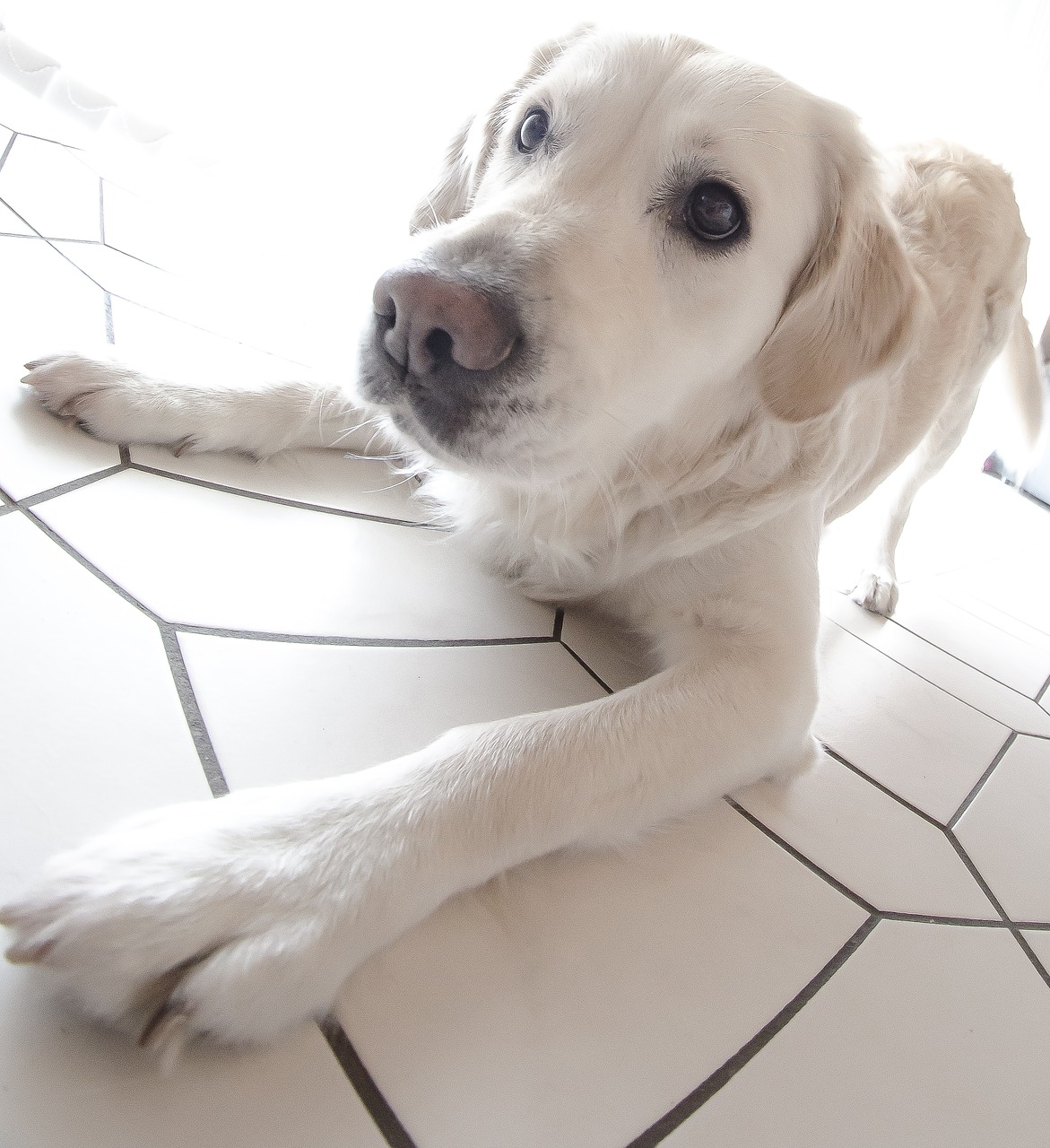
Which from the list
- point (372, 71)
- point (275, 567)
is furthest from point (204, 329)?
point (372, 71)

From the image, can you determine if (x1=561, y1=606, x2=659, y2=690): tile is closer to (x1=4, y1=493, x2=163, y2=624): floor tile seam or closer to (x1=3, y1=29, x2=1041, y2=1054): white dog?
(x1=3, y1=29, x2=1041, y2=1054): white dog

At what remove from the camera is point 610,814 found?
1.08 m

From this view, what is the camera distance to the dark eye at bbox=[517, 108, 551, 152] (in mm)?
1353

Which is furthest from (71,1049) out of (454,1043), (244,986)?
(454,1043)

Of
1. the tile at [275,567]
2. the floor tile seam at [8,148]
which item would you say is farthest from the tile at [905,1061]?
the floor tile seam at [8,148]

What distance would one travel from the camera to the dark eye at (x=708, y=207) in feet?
4.01

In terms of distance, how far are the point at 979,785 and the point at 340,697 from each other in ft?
4.34

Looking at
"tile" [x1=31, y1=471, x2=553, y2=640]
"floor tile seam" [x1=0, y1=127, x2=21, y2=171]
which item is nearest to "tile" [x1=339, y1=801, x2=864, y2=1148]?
"tile" [x1=31, y1=471, x2=553, y2=640]

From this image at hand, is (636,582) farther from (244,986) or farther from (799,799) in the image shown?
(244,986)

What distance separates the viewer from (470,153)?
5.49 ft

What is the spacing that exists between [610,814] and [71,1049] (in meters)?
0.65

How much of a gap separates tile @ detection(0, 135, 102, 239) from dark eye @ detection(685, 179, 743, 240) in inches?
73.1

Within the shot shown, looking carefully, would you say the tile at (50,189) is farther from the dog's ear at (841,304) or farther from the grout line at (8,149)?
the dog's ear at (841,304)

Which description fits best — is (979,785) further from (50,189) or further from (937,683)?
(50,189)
